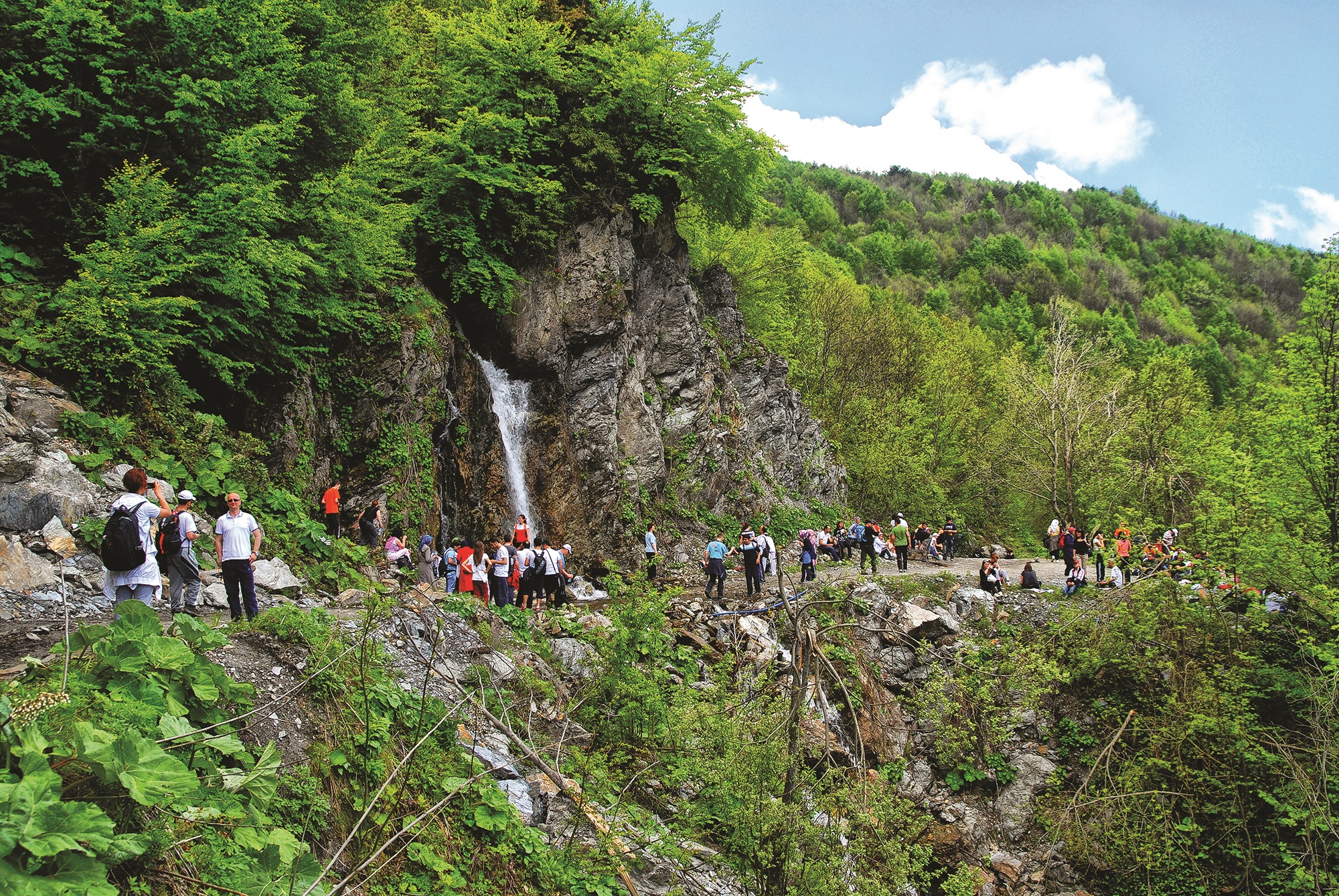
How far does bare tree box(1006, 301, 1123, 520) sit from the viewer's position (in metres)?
31.4

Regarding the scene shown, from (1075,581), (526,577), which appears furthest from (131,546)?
(1075,581)

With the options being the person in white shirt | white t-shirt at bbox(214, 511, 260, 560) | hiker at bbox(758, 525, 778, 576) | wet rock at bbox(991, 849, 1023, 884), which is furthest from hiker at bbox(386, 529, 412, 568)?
wet rock at bbox(991, 849, 1023, 884)

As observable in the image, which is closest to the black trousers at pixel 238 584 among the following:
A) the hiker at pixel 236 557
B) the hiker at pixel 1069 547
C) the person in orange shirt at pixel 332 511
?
the hiker at pixel 236 557

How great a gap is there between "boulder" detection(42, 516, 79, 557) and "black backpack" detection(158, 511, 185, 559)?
1.50 metres

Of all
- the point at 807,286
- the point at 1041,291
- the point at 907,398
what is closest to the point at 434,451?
the point at 807,286

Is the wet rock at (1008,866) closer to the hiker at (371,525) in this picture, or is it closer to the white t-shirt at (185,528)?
the hiker at (371,525)

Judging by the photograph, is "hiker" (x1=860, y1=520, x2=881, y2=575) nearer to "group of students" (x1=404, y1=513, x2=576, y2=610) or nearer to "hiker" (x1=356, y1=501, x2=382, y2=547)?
"group of students" (x1=404, y1=513, x2=576, y2=610)

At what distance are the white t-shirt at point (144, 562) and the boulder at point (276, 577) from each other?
3.23 metres

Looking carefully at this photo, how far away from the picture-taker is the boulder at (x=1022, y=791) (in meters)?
15.8

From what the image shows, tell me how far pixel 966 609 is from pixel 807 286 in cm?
2090

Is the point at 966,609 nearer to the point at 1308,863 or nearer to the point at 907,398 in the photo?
the point at 1308,863

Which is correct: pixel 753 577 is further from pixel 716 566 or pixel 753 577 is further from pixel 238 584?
pixel 238 584

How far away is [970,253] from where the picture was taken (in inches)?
3878

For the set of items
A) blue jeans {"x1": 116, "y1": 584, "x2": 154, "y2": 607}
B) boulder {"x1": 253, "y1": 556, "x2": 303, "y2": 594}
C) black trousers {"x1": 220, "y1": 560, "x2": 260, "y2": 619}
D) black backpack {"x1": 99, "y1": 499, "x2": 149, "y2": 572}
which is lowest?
boulder {"x1": 253, "y1": 556, "x2": 303, "y2": 594}
